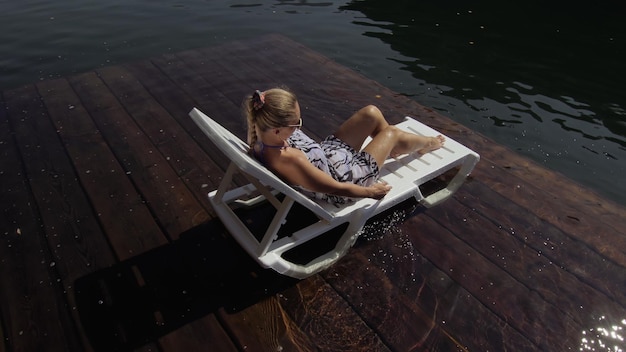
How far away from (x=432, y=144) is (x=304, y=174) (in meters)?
1.62

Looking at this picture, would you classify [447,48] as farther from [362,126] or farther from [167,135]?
[167,135]

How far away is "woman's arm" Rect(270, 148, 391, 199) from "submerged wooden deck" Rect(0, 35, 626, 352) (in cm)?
60

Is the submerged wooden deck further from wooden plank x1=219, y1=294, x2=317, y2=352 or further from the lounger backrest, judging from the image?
the lounger backrest

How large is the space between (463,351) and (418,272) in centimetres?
63

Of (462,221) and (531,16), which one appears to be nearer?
(462,221)

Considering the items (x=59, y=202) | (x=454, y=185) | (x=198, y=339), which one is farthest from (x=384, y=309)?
(x=59, y=202)

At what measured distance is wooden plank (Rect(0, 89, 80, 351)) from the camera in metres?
2.49

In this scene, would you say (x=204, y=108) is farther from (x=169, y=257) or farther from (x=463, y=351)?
(x=463, y=351)

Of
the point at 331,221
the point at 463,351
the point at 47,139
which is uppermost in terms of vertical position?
the point at 331,221

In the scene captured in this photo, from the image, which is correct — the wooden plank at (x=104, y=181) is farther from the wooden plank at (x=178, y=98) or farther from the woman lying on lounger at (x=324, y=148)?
the woman lying on lounger at (x=324, y=148)

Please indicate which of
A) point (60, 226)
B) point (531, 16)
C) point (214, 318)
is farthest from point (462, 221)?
point (531, 16)

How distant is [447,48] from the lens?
28.9ft

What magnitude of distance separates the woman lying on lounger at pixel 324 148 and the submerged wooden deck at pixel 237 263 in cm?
52

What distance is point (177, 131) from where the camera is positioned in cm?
457
